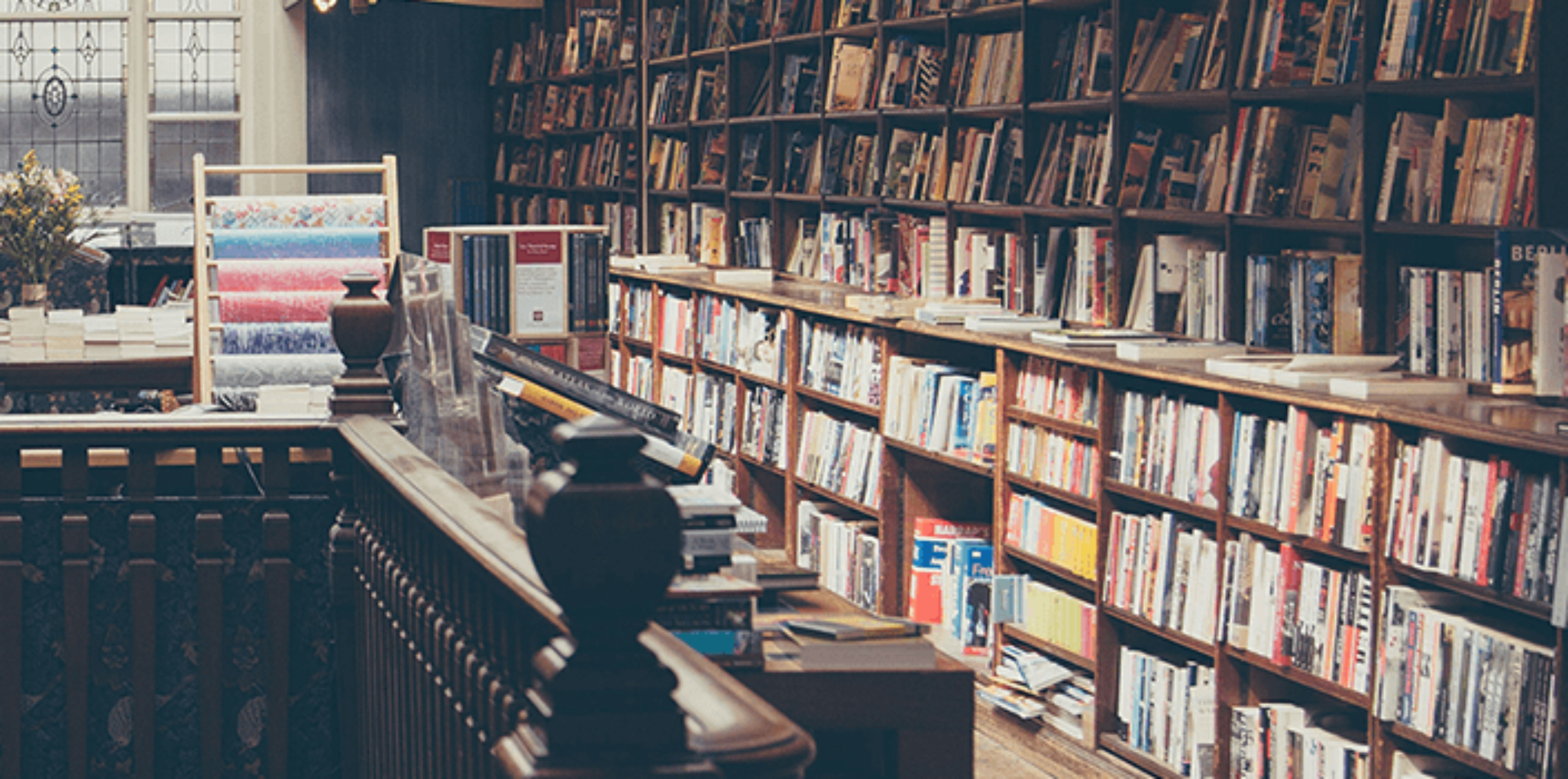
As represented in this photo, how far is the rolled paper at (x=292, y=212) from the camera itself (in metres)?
5.65

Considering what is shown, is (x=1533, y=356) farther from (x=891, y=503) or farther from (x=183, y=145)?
(x=183, y=145)

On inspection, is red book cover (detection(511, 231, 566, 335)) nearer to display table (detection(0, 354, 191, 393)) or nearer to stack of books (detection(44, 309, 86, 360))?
display table (detection(0, 354, 191, 393))

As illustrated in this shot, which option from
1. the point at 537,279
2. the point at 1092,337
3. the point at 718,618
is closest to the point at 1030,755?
the point at 1092,337

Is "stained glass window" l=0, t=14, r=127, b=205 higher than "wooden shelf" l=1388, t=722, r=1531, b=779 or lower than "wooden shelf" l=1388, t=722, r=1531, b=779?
higher

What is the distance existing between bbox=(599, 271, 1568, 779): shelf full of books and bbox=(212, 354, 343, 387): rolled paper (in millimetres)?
1743

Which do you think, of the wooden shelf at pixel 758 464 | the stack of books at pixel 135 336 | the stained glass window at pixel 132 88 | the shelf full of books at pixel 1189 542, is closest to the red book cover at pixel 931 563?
the shelf full of books at pixel 1189 542

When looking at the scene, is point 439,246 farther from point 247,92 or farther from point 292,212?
point 247,92

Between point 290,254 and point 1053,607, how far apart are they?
267 centimetres

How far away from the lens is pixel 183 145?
12523 millimetres

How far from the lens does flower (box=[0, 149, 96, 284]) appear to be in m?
7.31

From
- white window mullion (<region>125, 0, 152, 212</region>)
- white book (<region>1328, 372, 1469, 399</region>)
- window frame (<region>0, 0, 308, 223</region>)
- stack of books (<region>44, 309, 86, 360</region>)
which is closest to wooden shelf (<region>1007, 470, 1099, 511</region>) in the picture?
white book (<region>1328, 372, 1469, 399</region>)

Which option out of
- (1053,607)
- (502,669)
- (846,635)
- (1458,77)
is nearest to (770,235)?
(1053,607)

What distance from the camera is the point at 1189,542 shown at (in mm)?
4242

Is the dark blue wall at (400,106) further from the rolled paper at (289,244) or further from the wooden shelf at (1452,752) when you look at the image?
the wooden shelf at (1452,752)
